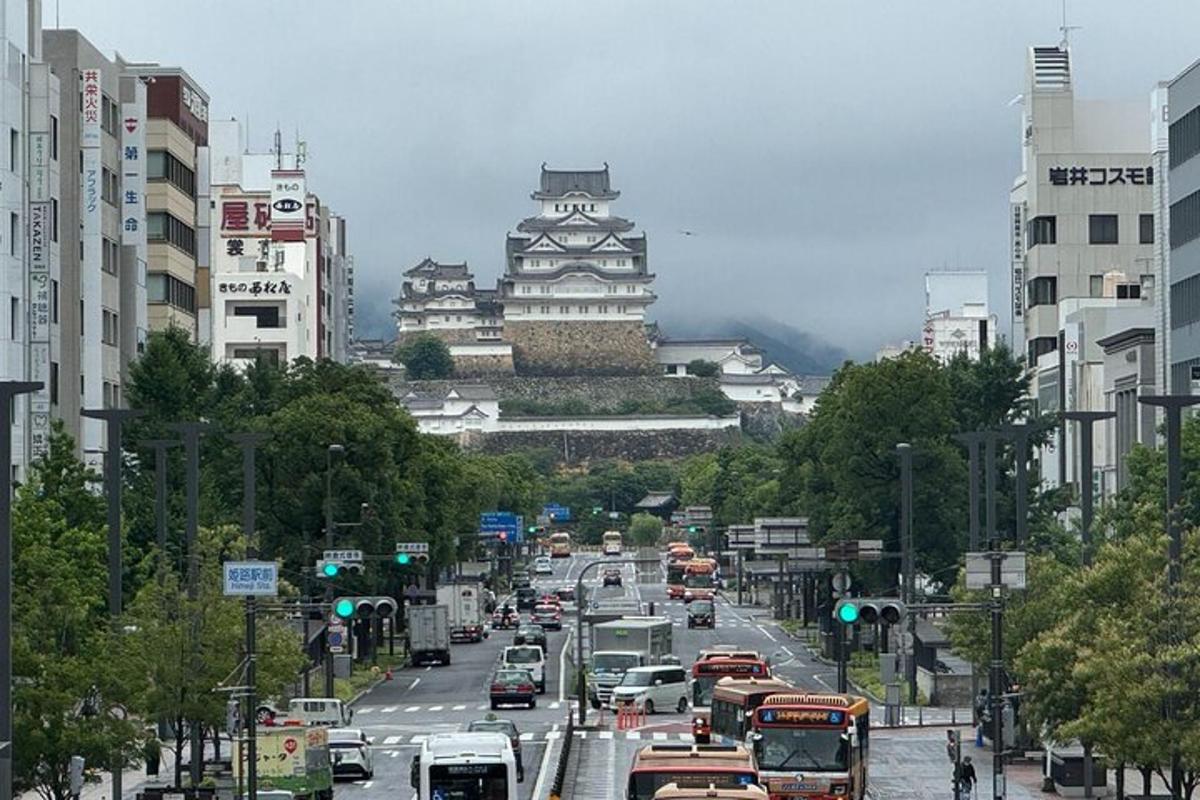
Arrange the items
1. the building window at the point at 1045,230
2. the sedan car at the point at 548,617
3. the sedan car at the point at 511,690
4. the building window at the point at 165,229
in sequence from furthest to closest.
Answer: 1. the sedan car at the point at 548,617
2. the building window at the point at 1045,230
3. the building window at the point at 165,229
4. the sedan car at the point at 511,690

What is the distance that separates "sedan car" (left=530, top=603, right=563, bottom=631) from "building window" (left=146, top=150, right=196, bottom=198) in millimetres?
31573

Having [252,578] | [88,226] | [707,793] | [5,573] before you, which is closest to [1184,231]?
[88,226]

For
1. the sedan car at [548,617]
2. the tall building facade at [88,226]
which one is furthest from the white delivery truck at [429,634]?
the sedan car at [548,617]

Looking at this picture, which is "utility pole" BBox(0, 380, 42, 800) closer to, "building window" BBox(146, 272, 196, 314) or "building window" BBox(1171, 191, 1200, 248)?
"building window" BBox(1171, 191, 1200, 248)

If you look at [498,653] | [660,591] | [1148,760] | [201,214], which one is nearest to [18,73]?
[201,214]

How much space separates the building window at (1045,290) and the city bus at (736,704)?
74.6m

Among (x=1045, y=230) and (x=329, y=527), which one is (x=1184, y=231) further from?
(x=1045, y=230)

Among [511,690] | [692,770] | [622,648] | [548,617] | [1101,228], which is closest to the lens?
[692,770]

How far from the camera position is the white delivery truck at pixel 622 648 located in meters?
95.9

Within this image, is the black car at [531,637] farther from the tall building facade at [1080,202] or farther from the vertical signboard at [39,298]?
the tall building facade at [1080,202]

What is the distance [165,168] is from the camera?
11438cm

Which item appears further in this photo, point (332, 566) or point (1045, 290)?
point (1045, 290)

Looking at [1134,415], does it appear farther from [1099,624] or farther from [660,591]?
[660,591]

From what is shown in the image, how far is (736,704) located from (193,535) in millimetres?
11947
